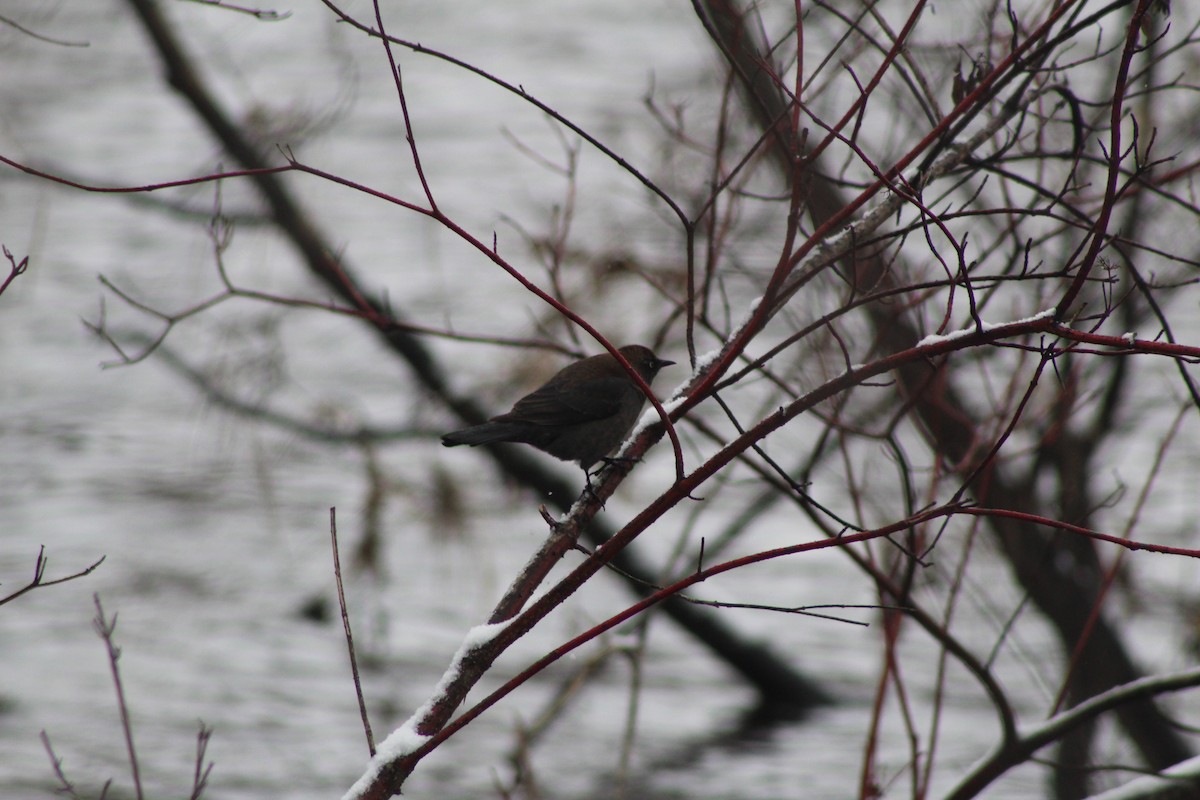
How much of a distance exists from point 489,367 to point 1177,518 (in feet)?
12.2

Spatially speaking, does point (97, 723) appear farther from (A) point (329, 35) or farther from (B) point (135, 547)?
(A) point (329, 35)

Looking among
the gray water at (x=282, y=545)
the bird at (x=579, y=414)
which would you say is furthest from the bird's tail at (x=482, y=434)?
the gray water at (x=282, y=545)

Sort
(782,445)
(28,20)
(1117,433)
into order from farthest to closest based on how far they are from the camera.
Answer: (782,445) < (1117,433) < (28,20)

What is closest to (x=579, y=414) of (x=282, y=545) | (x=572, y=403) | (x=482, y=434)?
(x=572, y=403)

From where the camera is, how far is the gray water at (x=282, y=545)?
19.2ft

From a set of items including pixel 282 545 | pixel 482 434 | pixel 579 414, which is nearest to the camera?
pixel 482 434

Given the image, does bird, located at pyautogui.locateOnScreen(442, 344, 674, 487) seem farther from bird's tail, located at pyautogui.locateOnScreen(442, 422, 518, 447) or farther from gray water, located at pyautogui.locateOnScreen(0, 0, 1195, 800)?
gray water, located at pyautogui.locateOnScreen(0, 0, 1195, 800)

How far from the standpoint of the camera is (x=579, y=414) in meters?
3.97

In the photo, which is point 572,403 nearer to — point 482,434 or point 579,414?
point 579,414

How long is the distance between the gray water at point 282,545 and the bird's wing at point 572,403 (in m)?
1.75

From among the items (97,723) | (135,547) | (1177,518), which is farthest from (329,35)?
(1177,518)

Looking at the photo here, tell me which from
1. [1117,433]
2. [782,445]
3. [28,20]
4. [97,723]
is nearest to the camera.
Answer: [28,20]

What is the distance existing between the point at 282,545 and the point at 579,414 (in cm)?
361

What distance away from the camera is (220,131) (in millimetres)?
6188
